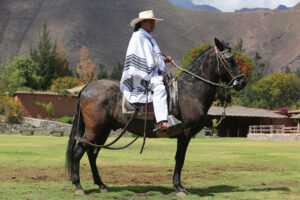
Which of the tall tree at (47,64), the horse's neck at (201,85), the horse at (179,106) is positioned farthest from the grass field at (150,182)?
the tall tree at (47,64)

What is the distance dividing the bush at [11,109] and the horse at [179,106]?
36669mm

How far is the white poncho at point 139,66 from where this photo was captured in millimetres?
7430

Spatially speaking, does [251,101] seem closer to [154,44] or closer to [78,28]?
[154,44]

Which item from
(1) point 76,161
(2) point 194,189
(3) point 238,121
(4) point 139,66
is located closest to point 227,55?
(4) point 139,66

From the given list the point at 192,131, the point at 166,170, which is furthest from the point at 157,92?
the point at 166,170

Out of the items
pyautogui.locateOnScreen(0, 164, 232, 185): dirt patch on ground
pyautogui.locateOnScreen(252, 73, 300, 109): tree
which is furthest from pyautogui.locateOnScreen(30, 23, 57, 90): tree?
pyautogui.locateOnScreen(0, 164, 232, 185): dirt patch on ground

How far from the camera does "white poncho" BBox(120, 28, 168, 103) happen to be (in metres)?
7.43

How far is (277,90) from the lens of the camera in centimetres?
8425

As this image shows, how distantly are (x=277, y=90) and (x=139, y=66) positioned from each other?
268ft

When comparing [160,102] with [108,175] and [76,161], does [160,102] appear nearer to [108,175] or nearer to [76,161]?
[76,161]

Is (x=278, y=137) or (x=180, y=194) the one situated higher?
(x=180, y=194)

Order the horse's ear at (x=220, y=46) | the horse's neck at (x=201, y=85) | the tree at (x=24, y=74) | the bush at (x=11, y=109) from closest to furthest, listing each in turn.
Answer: the horse's neck at (x=201, y=85)
the horse's ear at (x=220, y=46)
the bush at (x=11, y=109)
the tree at (x=24, y=74)

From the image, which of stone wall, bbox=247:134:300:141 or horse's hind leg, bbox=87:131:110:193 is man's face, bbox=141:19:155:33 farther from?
stone wall, bbox=247:134:300:141

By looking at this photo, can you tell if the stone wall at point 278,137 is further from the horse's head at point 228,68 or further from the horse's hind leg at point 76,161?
the horse's hind leg at point 76,161
